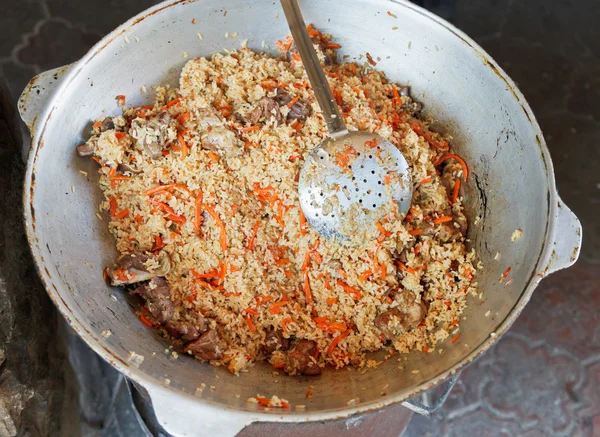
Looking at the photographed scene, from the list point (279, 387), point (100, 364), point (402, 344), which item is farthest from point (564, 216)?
point (100, 364)

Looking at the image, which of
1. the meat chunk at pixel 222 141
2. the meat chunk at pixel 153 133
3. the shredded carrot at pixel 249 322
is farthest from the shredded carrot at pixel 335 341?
the meat chunk at pixel 153 133

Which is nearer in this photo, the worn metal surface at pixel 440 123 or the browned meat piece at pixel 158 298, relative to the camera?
the worn metal surface at pixel 440 123

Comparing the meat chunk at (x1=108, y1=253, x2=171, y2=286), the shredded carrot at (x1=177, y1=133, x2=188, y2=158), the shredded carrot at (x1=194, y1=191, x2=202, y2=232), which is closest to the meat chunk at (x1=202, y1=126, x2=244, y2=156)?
the shredded carrot at (x1=177, y1=133, x2=188, y2=158)

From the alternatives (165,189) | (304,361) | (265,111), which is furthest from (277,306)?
(265,111)

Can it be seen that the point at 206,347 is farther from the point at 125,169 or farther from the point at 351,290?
the point at 125,169

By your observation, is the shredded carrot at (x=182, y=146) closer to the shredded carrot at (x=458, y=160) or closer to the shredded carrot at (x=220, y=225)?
the shredded carrot at (x=220, y=225)

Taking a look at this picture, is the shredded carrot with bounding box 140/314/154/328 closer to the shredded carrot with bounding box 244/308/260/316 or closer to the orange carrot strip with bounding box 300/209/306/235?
the shredded carrot with bounding box 244/308/260/316
